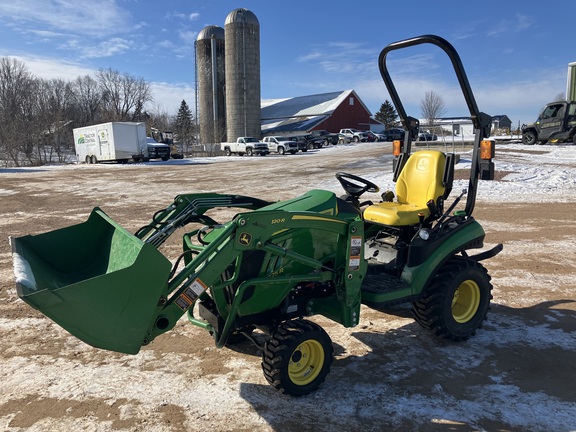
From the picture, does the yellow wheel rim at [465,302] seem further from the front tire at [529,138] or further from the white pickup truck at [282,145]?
the white pickup truck at [282,145]

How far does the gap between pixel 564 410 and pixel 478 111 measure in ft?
8.06

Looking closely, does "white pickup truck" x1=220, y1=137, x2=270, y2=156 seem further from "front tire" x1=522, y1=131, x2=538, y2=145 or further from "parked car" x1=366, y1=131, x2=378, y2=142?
"front tire" x1=522, y1=131, x2=538, y2=145

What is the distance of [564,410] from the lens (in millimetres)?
3072

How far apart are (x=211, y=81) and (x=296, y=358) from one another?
1985 inches

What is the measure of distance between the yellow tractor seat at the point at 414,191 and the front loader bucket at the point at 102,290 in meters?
2.17

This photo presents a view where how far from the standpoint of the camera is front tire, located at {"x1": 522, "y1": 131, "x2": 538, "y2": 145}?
28.6 m

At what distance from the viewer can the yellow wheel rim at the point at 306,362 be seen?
3.28 m

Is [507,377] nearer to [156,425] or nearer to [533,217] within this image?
[156,425]

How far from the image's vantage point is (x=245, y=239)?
2.96 meters

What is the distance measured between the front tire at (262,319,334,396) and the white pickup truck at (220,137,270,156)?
34.0m

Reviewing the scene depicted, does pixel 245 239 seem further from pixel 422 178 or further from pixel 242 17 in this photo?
pixel 242 17

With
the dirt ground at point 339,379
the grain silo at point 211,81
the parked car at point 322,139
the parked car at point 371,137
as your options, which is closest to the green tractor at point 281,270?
the dirt ground at point 339,379

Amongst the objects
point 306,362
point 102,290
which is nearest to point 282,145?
point 306,362

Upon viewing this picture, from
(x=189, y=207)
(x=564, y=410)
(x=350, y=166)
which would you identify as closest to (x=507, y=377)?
(x=564, y=410)
